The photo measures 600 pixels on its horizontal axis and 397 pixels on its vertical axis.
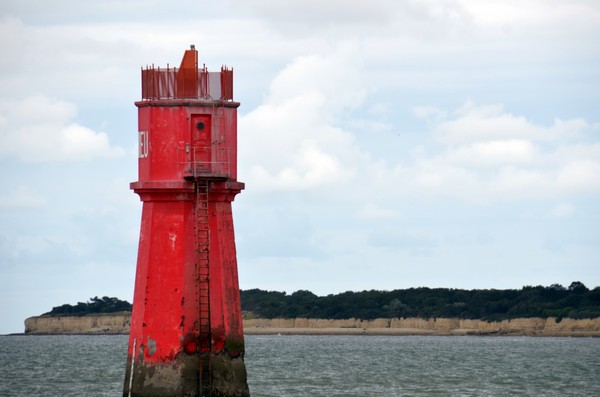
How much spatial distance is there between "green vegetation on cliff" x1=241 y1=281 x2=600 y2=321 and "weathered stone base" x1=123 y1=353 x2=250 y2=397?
10850 centimetres

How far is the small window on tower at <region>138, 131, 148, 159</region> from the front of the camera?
24.8 metres

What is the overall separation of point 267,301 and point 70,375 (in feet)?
350

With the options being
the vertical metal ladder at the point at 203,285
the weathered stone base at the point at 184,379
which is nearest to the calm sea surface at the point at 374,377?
the weathered stone base at the point at 184,379

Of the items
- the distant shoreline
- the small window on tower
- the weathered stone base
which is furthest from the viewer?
the distant shoreline

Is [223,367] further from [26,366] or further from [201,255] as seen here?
[26,366]

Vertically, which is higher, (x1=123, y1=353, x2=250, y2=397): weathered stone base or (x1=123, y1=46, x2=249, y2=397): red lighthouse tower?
(x1=123, y1=46, x2=249, y2=397): red lighthouse tower

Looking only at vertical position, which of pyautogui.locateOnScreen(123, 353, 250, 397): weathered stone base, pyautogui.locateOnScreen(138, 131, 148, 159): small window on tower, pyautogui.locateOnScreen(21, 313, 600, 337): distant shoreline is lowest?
pyautogui.locateOnScreen(123, 353, 250, 397): weathered stone base

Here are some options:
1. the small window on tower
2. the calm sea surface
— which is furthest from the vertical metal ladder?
the calm sea surface

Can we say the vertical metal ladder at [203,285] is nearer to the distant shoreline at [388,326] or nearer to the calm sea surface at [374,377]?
the calm sea surface at [374,377]

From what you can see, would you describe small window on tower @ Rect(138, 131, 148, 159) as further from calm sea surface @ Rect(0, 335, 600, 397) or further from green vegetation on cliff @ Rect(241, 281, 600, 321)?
green vegetation on cliff @ Rect(241, 281, 600, 321)

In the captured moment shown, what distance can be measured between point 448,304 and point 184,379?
407ft

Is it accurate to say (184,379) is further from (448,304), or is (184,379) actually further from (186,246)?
(448,304)

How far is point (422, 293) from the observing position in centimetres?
15262

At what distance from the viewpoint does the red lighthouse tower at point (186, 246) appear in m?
24.2
